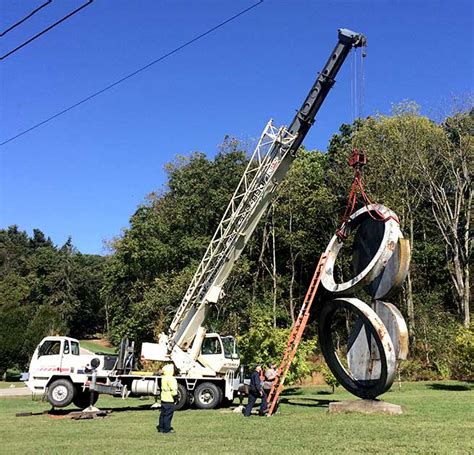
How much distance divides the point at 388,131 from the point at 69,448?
3222cm

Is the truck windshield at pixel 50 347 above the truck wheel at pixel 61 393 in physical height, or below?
above

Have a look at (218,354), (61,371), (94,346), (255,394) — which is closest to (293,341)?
(255,394)

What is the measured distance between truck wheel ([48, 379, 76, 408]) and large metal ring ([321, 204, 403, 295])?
10035mm

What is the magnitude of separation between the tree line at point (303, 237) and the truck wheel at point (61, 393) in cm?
1587

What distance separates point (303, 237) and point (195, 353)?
80.2ft

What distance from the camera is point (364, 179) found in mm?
39562

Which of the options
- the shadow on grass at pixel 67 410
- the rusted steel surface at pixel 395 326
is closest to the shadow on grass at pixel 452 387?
the rusted steel surface at pixel 395 326

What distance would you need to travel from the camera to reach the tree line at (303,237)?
3753 cm

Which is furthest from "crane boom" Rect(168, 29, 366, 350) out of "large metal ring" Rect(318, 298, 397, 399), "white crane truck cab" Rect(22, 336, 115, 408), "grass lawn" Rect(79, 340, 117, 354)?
"grass lawn" Rect(79, 340, 117, 354)

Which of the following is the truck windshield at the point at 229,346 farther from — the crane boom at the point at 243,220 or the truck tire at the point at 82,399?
the truck tire at the point at 82,399

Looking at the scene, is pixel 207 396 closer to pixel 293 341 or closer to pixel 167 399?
pixel 293 341

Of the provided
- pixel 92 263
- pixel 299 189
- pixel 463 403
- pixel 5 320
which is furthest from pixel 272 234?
pixel 92 263

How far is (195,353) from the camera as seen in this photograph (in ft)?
66.0

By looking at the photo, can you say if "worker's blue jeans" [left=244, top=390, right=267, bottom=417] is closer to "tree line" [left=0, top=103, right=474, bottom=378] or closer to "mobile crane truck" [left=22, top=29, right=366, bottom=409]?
"mobile crane truck" [left=22, top=29, right=366, bottom=409]
